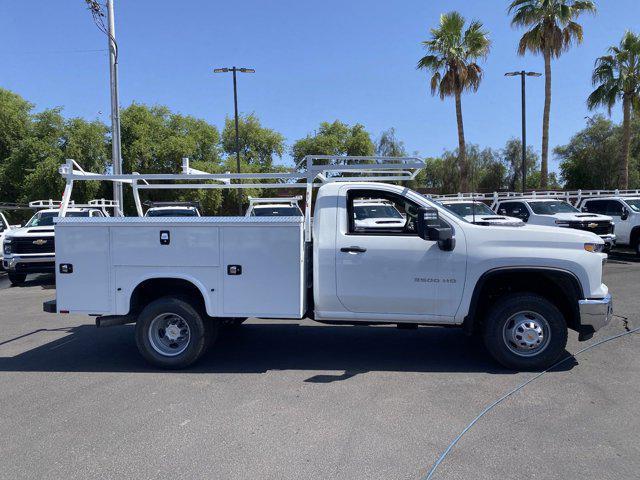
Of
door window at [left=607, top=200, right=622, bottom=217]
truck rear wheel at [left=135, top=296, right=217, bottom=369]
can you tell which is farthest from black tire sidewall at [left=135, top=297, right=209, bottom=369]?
door window at [left=607, top=200, right=622, bottom=217]

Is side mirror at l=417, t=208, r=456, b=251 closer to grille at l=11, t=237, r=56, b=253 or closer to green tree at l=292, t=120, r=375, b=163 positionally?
grille at l=11, t=237, r=56, b=253

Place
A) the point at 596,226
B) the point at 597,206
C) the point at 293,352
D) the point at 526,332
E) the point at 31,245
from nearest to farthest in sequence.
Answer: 1. the point at 526,332
2. the point at 293,352
3. the point at 31,245
4. the point at 596,226
5. the point at 597,206

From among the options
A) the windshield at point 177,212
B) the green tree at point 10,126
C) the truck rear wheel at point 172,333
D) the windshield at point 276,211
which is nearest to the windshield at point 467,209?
the windshield at point 276,211

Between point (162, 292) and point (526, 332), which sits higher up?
point (162, 292)

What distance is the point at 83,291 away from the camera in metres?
6.05

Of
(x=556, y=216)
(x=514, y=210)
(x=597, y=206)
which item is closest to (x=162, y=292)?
(x=556, y=216)

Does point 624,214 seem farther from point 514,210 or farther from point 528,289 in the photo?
point 528,289

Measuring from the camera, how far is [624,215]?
55.4ft

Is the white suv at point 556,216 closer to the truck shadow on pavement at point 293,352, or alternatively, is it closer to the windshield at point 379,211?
the windshield at point 379,211

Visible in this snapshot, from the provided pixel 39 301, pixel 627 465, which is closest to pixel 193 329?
pixel 627 465

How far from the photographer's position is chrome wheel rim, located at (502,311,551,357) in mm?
5723

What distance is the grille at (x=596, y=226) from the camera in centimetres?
1552

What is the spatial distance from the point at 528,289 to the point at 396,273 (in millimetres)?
1547

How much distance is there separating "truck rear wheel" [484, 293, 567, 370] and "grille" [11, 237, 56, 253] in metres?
11.4
